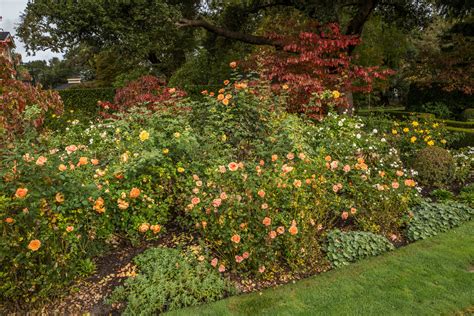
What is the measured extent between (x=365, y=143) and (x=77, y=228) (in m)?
4.23

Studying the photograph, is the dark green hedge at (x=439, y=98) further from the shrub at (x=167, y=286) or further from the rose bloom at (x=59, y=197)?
the rose bloom at (x=59, y=197)

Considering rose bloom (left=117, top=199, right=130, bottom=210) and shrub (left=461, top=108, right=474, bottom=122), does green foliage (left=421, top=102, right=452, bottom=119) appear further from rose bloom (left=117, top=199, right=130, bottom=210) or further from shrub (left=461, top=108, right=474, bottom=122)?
rose bloom (left=117, top=199, right=130, bottom=210)

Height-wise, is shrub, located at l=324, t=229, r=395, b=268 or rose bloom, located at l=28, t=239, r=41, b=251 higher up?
rose bloom, located at l=28, t=239, r=41, b=251

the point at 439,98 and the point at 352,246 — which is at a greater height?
the point at 439,98

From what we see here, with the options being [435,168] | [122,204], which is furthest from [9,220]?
[435,168]

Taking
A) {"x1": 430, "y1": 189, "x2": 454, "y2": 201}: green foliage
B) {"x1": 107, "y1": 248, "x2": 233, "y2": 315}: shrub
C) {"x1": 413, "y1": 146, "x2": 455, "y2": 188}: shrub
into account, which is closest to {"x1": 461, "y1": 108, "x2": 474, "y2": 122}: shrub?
{"x1": 413, "y1": 146, "x2": 455, "y2": 188}: shrub

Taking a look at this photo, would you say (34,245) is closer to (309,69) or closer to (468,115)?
(309,69)

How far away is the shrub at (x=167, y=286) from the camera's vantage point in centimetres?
308

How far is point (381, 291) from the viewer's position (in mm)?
3322

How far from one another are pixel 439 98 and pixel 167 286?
1678 cm

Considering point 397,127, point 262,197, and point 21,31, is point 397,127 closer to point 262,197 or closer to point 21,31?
point 262,197

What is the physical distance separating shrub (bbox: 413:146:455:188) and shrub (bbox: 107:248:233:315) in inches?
164

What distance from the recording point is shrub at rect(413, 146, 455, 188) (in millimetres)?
5875

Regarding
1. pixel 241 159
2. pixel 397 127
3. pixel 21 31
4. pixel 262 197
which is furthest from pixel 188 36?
pixel 262 197
